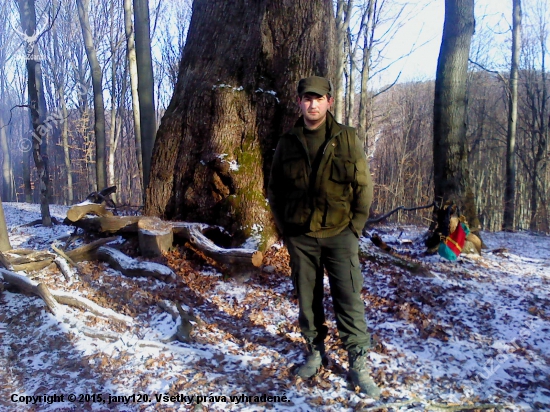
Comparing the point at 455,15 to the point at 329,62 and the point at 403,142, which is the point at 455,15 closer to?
the point at 329,62

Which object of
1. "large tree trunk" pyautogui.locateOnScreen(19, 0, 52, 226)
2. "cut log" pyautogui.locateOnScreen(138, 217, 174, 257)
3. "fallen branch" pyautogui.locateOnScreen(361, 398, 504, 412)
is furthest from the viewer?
"large tree trunk" pyautogui.locateOnScreen(19, 0, 52, 226)

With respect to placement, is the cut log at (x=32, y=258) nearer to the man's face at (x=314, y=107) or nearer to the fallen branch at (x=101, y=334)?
the fallen branch at (x=101, y=334)

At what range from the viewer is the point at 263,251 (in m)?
5.37

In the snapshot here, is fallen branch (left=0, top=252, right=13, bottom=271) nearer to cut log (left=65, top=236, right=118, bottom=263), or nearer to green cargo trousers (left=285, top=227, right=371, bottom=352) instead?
cut log (left=65, top=236, right=118, bottom=263)

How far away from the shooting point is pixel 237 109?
5.89 meters

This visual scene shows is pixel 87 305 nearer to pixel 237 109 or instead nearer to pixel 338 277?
pixel 338 277

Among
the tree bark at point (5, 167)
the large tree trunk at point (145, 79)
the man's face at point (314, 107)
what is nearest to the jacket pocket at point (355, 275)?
the man's face at point (314, 107)

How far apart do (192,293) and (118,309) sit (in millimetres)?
820

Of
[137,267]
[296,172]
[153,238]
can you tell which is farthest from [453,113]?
[137,267]

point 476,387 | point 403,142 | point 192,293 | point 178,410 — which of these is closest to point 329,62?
point 192,293

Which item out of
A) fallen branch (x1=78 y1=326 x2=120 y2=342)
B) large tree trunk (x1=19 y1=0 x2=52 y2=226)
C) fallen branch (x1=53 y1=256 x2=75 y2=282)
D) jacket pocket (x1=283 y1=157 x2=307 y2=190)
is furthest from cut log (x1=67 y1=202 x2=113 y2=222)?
jacket pocket (x1=283 y1=157 x2=307 y2=190)

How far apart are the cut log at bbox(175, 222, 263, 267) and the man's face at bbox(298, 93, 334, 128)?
2.38 meters

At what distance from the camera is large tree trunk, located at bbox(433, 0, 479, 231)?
6.82 metres

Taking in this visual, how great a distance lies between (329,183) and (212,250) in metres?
2.61
